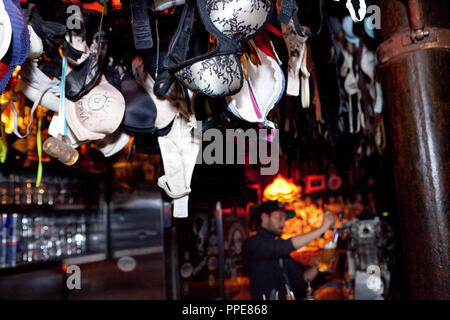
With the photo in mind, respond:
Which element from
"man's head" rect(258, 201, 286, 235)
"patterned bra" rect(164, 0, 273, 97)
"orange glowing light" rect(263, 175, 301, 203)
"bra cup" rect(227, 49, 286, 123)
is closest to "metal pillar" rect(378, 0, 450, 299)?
"bra cup" rect(227, 49, 286, 123)

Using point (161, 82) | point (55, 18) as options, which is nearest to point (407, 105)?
point (161, 82)

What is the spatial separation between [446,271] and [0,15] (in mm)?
1694

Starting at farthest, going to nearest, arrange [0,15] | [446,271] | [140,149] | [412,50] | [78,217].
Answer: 1. [78,217]
2. [140,149]
3. [412,50]
4. [446,271]
5. [0,15]

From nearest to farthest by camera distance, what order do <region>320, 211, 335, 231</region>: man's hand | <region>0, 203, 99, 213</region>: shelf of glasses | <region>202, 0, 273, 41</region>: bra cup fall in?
<region>202, 0, 273, 41</region>: bra cup < <region>320, 211, 335, 231</region>: man's hand < <region>0, 203, 99, 213</region>: shelf of glasses

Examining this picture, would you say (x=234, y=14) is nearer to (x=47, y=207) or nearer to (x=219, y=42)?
(x=219, y=42)

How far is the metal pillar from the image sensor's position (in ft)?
4.62

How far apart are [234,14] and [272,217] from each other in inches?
102

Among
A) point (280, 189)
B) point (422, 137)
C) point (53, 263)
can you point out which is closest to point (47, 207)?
point (53, 263)

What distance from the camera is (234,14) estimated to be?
3.60 ft

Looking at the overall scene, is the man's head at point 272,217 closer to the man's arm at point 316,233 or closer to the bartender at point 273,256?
the bartender at point 273,256

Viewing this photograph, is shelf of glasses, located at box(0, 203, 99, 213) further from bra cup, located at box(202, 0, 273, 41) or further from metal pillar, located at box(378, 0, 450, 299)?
metal pillar, located at box(378, 0, 450, 299)

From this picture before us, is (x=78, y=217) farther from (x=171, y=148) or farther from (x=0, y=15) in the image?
(x=0, y=15)

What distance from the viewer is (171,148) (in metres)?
1.74

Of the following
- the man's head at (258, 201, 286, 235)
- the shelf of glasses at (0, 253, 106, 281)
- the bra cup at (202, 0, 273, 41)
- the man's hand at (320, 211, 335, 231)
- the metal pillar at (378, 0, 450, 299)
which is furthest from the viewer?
the man's head at (258, 201, 286, 235)
